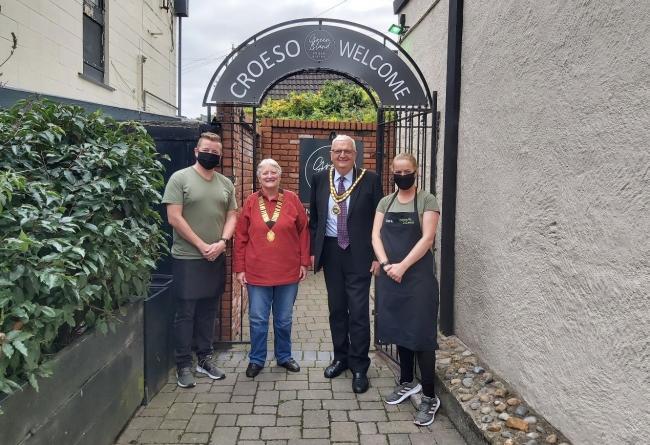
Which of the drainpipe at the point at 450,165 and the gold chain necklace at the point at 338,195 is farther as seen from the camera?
the drainpipe at the point at 450,165

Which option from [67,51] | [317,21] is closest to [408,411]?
[317,21]

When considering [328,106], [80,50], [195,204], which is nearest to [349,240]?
[195,204]

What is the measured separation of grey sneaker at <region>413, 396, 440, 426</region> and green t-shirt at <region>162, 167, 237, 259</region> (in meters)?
1.84

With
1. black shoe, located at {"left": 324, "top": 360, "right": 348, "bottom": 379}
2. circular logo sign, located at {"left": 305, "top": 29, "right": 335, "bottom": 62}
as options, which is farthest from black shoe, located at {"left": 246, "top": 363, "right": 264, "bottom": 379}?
circular logo sign, located at {"left": 305, "top": 29, "right": 335, "bottom": 62}

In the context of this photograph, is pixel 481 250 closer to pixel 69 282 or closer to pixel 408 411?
pixel 408 411

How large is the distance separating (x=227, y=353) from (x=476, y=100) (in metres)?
2.94

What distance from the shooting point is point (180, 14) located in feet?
38.3

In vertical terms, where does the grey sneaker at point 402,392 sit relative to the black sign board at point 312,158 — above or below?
below

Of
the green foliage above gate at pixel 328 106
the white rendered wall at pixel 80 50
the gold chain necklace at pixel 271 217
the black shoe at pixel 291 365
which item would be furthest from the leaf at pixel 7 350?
the green foliage above gate at pixel 328 106

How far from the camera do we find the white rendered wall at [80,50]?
18.1 ft

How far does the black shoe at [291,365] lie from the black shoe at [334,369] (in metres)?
0.25

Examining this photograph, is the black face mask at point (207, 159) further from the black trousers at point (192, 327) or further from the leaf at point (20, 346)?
the leaf at point (20, 346)

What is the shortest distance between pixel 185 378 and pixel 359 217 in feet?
5.71

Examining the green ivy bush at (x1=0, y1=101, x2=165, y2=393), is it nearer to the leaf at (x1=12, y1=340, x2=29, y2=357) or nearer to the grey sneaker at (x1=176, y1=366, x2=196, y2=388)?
the leaf at (x1=12, y1=340, x2=29, y2=357)
